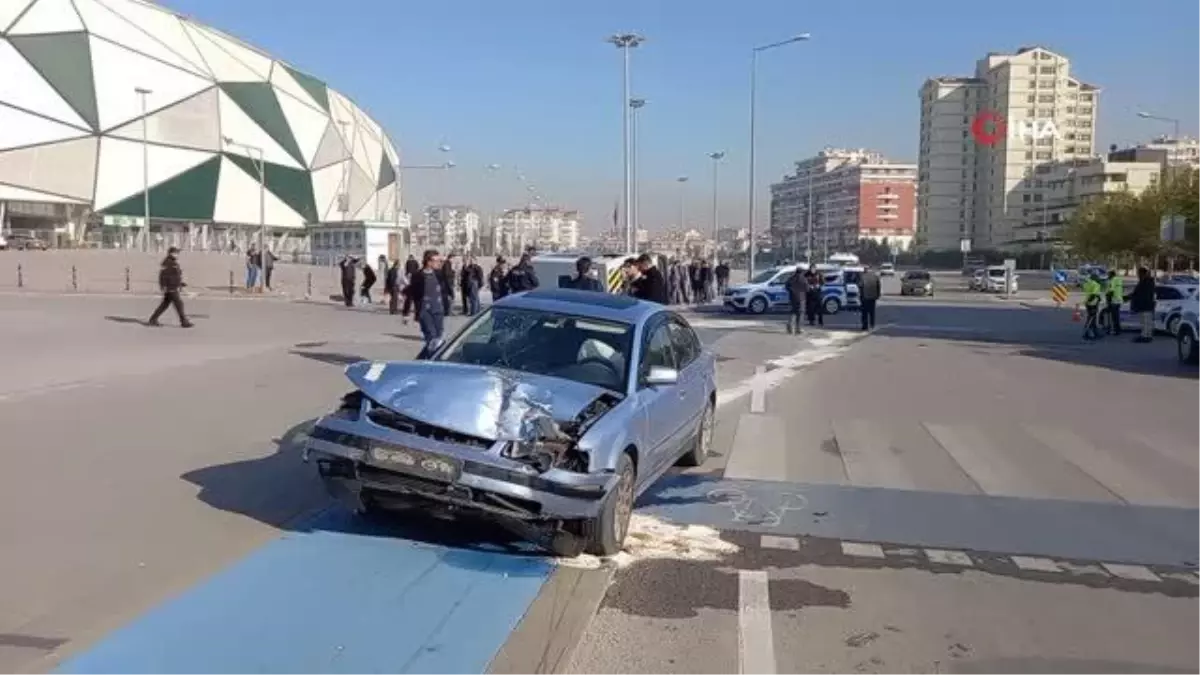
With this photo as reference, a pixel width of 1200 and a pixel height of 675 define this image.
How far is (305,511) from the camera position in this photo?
742 cm

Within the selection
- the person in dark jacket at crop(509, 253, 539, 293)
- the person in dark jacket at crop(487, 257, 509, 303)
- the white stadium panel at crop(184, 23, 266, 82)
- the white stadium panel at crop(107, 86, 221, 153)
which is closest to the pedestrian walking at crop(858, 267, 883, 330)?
the person in dark jacket at crop(509, 253, 539, 293)

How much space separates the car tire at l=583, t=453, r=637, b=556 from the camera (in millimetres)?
6418

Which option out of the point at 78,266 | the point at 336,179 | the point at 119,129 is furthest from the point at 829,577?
the point at 336,179

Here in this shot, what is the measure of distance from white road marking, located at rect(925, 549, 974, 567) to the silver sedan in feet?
6.07

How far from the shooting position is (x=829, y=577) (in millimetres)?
6445

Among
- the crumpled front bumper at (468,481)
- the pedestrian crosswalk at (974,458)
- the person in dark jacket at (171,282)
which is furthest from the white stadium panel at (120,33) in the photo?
the crumpled front bumper at (468,481)

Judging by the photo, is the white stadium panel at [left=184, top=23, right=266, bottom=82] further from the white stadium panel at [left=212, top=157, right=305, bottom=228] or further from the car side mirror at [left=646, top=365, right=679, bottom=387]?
the car side mirror at [left=646, top=365, right=679, bottom=387]

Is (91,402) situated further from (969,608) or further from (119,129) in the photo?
(119,129)

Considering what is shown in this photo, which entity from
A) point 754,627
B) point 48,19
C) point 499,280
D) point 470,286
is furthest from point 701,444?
point 48,19

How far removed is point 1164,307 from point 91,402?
26368 millimetres

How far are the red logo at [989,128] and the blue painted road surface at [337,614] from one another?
143 m

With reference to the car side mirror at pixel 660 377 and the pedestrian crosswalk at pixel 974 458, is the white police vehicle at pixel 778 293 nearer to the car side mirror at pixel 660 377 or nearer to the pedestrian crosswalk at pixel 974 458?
the pedestrian crosswalk at pixel 974 458

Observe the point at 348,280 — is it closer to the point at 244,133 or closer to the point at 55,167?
the point at 55,167

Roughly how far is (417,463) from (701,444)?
4.07 m
